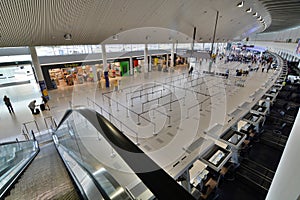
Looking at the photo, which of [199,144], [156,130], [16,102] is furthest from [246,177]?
[16,102]

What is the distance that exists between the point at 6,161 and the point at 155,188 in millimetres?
3790

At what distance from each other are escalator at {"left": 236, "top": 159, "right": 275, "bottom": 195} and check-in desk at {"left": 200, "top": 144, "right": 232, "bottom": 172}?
115 cm

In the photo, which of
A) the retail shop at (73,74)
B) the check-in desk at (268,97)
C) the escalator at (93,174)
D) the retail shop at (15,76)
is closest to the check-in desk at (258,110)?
the check-in desk at (268,97)

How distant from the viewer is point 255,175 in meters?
3.83

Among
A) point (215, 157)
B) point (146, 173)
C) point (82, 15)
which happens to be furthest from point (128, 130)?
point (146, 173)

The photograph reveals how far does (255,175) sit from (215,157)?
159 centimetres

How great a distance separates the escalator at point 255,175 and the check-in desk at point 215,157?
45.2 inches

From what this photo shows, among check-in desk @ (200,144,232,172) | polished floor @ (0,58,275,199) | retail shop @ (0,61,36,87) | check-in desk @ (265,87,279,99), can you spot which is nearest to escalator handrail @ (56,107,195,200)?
polished floor @ (0,58,275,199)

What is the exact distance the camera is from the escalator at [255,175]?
3.58m

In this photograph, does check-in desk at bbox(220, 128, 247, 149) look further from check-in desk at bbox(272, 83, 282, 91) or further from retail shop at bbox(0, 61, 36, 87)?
retail shop at bbox(0, 61, 36, 87)

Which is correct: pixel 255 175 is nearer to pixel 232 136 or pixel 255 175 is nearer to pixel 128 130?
pixel 232 136

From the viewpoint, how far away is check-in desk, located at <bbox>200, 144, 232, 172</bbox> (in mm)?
2994

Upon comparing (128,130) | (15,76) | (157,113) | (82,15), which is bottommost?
(128,130)

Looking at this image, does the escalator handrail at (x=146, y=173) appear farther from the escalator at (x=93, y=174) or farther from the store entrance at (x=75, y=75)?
the store entrance at (x=75, y=75)
